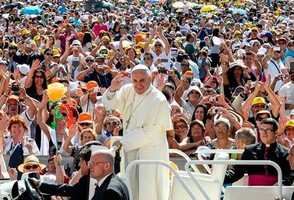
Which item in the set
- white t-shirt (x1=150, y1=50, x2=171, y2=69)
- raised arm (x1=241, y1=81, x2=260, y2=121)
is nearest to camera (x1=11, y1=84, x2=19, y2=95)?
raised arm (x1=241, y1=81, x2=260, y2=121)

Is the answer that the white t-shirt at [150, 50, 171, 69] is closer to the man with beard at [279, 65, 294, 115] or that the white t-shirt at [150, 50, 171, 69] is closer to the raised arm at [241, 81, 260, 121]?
the man with beard at [279, 65, 294, 115]

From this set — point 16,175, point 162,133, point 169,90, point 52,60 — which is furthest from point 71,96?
point 162,133

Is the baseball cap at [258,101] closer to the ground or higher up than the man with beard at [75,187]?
higher up

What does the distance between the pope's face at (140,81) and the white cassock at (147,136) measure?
93mm

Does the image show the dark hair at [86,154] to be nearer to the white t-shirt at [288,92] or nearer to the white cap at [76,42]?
the white t-shirt at [288,92]

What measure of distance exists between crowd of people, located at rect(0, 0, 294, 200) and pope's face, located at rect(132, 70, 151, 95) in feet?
0.06

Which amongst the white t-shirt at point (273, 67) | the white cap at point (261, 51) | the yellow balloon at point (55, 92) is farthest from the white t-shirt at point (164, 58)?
the yellow balloon at point (55, 92)

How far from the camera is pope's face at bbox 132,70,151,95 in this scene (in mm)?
11344

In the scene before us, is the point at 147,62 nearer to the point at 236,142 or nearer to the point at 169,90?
the point at 169,90

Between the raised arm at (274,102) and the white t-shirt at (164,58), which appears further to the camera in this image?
the white t-shirt at (164,58)

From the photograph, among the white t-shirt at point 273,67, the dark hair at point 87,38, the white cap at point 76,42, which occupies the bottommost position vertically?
the white t-shirt at point 273,67

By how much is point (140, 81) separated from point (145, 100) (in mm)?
272

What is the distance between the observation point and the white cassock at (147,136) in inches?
455

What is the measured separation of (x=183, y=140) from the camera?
48.4ft
